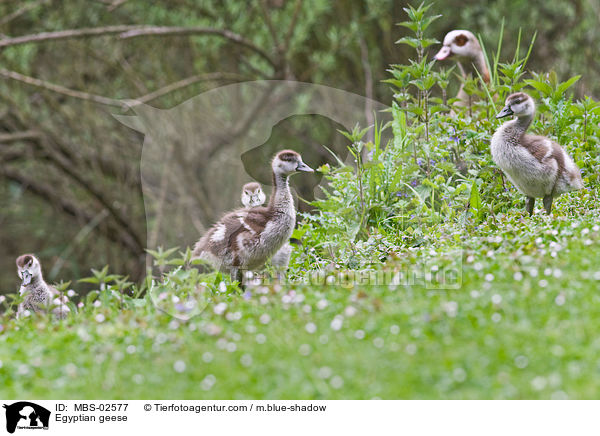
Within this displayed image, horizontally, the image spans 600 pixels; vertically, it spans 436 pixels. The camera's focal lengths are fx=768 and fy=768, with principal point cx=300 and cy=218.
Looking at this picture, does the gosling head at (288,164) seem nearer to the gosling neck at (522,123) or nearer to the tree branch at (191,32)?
the gosling neck at (522,123)

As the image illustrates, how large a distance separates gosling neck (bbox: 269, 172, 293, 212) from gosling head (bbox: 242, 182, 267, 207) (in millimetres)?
107

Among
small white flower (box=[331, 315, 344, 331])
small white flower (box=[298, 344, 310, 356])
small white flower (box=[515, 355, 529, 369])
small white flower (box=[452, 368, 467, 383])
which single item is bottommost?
small white flower (box=[298, 344, 310, 356])

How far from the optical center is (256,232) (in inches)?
237

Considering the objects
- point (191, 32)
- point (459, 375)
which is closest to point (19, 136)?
point (191, 32)

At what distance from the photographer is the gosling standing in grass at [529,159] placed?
6.16m

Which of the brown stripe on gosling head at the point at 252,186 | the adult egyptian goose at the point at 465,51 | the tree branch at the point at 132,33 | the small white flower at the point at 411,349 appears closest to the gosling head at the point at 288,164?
the brown stripe on gosling head at the point at 252,186

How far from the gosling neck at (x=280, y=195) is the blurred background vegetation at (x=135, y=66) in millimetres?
6104

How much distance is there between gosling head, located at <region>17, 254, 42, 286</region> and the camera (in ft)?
23.3

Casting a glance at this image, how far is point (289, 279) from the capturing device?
21.6 feet

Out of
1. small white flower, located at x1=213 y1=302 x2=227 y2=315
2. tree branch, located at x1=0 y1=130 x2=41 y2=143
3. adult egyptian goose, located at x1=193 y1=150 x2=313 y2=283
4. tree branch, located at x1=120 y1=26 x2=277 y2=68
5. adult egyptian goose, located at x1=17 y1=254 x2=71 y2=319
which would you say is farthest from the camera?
tree branch, located at x1=0 y1=130 x2=41 y2=143

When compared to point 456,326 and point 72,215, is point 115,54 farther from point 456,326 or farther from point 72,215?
point 456,326

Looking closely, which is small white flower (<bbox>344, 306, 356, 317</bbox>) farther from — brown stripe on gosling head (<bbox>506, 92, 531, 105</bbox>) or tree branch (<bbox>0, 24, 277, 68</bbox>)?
tree branch (<bbox>0, 24, 277, 68</bbox>)

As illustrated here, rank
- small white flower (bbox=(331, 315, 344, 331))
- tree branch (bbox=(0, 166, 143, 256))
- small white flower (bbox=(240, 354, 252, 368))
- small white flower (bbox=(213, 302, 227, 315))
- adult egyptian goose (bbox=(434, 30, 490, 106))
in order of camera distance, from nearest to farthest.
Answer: small white flower (bbox=(240, 354, 252, 368)) → small white flower (bbox=(331, 315, 344, 331)) → small white flower (bbox=(213, 302, 227, 315)) → adult egyptian goose (bbox=(434, 30, 490, 106)) → tree branch (bbox=(0, 166, 143, 256))
